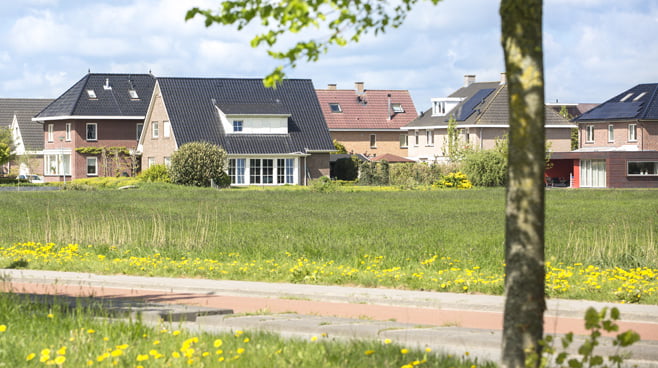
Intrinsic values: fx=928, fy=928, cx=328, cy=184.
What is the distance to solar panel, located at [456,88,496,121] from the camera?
260 ft

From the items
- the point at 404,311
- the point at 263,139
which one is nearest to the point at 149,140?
the point at 263,139

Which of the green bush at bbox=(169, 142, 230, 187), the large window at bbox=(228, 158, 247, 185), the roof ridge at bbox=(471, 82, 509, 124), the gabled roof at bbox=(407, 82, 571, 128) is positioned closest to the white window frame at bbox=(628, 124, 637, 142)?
the gabled roof at bbox=(407, 82, 571, 128)

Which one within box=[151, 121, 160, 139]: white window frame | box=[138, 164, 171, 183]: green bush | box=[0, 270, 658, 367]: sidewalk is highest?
box=[151, 121, 160, 139]: white window frame

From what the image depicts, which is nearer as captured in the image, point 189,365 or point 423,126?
point 189,365

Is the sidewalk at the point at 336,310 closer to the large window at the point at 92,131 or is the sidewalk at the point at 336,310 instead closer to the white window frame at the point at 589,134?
the large window at the point at 92,131

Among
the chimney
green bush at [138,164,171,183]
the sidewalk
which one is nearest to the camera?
the sidewalk

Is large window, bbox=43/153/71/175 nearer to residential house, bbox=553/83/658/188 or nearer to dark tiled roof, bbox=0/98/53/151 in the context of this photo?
dark tiled roof, bbox=0/98/53/151

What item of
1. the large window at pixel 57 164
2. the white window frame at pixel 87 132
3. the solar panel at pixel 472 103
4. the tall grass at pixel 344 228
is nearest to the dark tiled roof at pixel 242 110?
the white window frame at pixel 87 132

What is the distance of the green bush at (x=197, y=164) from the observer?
5781 centimetres

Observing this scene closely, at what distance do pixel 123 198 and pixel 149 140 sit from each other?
1003 inches

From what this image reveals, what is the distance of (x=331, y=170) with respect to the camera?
7319cm

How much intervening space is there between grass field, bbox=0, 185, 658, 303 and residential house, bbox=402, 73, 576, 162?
1664 inches

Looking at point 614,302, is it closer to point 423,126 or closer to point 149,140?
point 149,140

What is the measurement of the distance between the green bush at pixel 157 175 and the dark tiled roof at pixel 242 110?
272 cm
